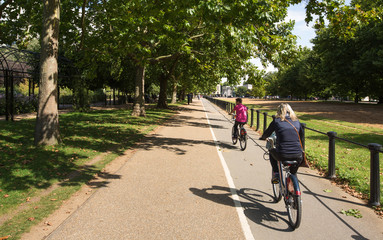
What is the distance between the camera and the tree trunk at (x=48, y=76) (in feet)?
29.8

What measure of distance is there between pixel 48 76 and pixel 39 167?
3362mm

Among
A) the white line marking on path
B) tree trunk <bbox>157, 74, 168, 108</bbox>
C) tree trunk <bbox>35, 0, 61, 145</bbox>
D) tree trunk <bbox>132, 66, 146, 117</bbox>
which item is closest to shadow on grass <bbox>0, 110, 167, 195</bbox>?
tree trunk <bbox>35, 0, 61, 145</bbox>

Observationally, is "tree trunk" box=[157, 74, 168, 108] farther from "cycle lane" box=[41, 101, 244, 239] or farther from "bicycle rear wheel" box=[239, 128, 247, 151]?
"cycle lane" box=[41, 101, 244, 239]

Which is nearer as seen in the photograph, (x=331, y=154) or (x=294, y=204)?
(x=294, y=204)

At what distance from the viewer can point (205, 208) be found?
4.90m

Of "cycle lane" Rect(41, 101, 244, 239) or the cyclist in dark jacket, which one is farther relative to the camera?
the cyclist in dark jacket

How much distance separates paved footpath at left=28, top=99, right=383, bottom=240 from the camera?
159 inches

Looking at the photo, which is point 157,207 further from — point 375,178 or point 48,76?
point 48,76

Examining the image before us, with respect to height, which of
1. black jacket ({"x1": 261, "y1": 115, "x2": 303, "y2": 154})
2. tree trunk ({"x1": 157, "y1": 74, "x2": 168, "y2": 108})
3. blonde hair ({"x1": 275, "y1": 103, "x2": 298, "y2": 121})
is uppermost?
tree trunk ({"x1": 157, "y1": 74, "x2": 168, "y2": 108})

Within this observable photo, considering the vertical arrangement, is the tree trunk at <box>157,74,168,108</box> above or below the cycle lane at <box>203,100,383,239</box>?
above

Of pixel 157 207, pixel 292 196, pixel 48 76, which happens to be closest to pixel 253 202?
pixel 292 196

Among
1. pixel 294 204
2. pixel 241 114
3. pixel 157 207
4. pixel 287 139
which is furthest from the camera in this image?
pixel 241 114

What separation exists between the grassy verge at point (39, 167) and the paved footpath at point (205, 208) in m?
0.63

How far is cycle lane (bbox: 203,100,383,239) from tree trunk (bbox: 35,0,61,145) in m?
5.95
